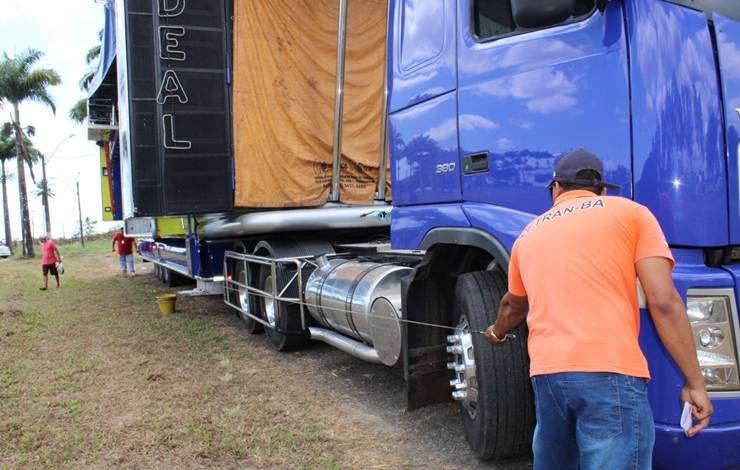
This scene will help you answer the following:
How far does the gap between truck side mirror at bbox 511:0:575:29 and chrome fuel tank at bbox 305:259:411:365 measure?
187 centimetres

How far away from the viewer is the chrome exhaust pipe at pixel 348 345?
4066mm

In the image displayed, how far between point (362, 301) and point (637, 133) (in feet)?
7.23

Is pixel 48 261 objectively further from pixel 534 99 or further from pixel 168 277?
pixel 534 99

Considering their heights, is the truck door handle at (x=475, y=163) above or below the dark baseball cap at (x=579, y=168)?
above

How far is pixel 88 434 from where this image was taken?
13.0 feet

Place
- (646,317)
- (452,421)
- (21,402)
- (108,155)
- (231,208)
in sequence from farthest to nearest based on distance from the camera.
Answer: (108,155) → (231,208) → (21,402) → (452,421) → (646,317)

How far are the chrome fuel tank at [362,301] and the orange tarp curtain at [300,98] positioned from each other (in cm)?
86

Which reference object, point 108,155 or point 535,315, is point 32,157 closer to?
point 108,155

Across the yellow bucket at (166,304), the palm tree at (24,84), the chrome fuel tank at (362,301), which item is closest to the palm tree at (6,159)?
the palm tree at (24,84)

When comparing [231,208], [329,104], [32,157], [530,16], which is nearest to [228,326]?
[231,208]

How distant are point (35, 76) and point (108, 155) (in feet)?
69.7

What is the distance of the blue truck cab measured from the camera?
2.15 meters

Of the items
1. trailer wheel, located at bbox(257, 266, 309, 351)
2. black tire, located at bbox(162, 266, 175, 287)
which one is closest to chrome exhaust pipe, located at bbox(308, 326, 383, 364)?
trailer wheel, located at bbox(257, 266, 309, 351)

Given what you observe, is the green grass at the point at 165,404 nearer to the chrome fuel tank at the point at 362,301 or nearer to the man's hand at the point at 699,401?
the chrome fuel tank at the point at 362,301
